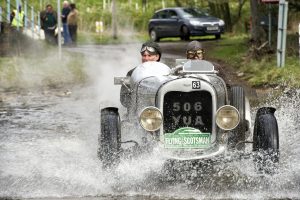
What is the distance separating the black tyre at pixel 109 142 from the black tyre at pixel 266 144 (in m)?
1.46

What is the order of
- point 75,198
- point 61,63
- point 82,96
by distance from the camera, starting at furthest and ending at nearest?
1. point 61,63
2. point 82,96
3. point 75,198

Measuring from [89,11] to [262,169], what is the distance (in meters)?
45.9

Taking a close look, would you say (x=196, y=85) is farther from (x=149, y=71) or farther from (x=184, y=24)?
(x=184, y=24)

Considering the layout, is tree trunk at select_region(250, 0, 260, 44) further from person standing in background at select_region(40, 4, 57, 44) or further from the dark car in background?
the dark car in background

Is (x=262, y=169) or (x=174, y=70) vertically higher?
(x=174, y=70)

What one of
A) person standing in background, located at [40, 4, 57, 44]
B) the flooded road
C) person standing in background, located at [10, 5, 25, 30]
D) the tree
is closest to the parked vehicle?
the flooded road

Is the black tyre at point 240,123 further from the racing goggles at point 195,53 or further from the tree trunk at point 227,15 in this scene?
the tree trunk at point 227,15

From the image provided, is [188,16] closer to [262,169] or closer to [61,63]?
[61,63]

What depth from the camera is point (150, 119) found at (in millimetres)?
7871

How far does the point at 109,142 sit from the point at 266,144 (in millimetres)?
1649

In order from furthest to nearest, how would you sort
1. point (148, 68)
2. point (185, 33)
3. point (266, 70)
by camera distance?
point (185, 33), point (266, 70), point (148, 68)

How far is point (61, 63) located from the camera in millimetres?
22453

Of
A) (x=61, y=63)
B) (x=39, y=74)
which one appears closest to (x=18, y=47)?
(x=61, y=63)

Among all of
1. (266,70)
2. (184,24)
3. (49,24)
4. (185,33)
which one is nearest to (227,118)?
(266,70)
